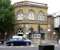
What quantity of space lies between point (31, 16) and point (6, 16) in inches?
809

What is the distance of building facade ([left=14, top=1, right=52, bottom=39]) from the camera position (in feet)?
191

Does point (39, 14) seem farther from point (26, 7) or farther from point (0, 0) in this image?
point (0, 0)

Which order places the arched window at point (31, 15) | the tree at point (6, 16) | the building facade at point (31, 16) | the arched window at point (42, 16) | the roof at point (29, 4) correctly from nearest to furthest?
the tree at point (6, 16) < the building facade at point (31, 16) < the roof at point (29, 4) < the arched window at point (31, 15) < the arched window at point (42, 16)

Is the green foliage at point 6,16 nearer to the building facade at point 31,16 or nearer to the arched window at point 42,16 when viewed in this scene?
the building facade at point 31,16

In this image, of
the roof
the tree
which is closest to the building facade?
the roof

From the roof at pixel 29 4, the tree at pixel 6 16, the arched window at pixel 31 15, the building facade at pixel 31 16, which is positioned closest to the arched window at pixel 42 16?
the building facade at pixel 31 16

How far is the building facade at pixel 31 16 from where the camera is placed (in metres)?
58.2

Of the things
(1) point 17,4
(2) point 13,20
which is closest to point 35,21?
(1) point 17,4

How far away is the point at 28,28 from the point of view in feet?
193

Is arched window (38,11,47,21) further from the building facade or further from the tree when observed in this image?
the tree

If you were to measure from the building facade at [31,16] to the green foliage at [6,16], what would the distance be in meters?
14.7

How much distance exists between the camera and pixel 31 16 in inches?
2359

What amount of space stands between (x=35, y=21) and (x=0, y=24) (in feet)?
61.7

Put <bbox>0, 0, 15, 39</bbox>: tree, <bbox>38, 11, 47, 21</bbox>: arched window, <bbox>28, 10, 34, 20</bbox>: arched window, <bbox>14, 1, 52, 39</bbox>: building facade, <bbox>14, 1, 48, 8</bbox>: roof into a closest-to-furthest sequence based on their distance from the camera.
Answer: <bbox>0, 0, 15, 39</bbox>: tree
<bbox>14, 1, 52, 39</bbox>: building facade
<bbox>14, 1, 48, 8</bbox>: roof
<bbox>28, 10, 34, 20</bbox>: arched window
<bbox>38, 11, 47, 21</bbox>: arched window
